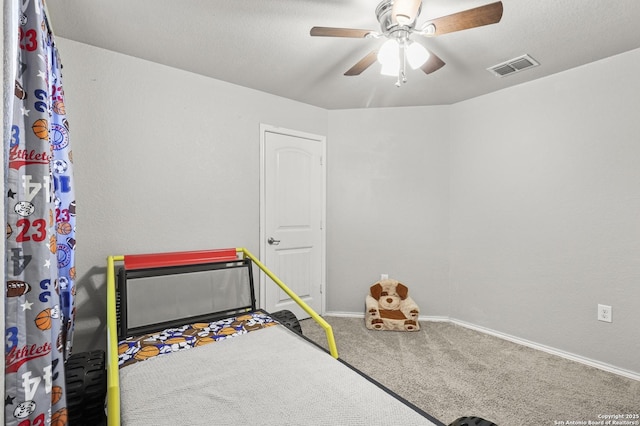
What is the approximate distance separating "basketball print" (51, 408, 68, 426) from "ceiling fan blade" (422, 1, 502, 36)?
233 cm

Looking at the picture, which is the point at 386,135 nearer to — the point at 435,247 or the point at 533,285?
the point at 435,247

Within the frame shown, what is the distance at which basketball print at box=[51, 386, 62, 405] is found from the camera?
1.16 meters

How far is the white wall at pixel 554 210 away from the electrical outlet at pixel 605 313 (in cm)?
3

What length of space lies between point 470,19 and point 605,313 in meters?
2.42

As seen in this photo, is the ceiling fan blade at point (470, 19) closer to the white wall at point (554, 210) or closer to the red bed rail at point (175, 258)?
the white wall at point (554, 210)

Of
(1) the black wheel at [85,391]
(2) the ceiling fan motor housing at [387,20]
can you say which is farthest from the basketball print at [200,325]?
(2) the ceiling fan motor housing at [387,20]

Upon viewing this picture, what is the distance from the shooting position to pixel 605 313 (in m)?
2.31

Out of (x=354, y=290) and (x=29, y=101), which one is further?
(x=354, y=290)

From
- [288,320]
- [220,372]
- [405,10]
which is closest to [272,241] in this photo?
[288,320]

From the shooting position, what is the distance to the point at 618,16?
1802mm

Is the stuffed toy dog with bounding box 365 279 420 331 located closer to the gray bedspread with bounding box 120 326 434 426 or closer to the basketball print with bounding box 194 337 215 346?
the gray bedspread with bounding box 120 326 434 426

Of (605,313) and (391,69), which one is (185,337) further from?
(605,313)

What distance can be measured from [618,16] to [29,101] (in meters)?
3.05

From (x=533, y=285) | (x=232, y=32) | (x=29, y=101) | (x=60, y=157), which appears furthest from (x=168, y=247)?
(x=533, y=285)
